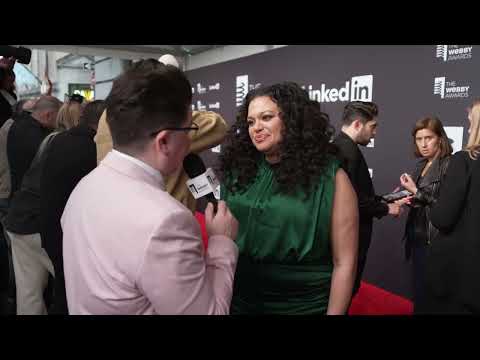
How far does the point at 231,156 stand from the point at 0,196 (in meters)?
Result: 2.40

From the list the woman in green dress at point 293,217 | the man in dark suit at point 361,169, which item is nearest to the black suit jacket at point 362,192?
the man in dark suit at point 361,169

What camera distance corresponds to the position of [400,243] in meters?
3.77

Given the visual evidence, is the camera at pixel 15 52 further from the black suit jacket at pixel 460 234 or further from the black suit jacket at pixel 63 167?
the black suit jacket at pixel 460 234

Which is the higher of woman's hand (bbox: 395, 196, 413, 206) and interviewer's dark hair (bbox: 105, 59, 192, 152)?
interviewer's dark hair (bbox: 105, 59, 192, 152)

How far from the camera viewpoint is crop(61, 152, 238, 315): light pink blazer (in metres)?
0.84

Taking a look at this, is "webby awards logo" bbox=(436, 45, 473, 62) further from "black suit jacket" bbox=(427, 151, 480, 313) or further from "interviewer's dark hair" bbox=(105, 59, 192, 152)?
"interviewer's dark hair" bbox=(105, 59, 192, 152)

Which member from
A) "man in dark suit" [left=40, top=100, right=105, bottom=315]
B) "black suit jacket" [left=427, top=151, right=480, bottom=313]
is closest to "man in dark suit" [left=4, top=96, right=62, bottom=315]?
"man in dark suit" [left=40, top=100, right=105, bottom=315]

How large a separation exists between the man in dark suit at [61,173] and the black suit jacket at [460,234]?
1591 mm

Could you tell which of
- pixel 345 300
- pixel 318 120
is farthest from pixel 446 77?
pixel 345 300

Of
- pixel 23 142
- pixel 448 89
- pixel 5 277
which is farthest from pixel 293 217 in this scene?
pixel 448 89

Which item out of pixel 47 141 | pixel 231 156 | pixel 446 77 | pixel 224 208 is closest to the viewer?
pixel 224 208

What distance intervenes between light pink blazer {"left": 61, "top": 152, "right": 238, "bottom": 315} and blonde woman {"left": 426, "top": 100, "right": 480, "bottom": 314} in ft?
4.49

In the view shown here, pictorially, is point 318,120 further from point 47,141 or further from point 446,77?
point 446,77

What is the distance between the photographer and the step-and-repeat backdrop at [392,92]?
126 inches
